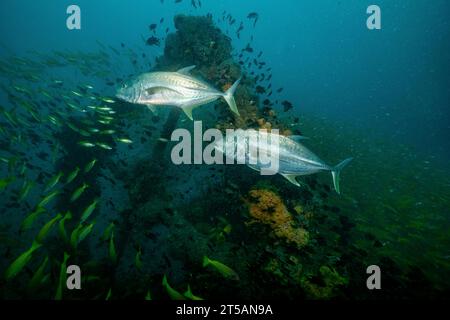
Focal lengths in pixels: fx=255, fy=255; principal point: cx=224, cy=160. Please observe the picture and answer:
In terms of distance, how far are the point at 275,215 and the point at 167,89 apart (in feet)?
11.0

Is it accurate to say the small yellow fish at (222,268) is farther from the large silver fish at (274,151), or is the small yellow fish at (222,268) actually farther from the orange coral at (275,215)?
the large silver fish at (274,151)

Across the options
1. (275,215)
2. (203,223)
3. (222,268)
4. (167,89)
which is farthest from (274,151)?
(203,223)

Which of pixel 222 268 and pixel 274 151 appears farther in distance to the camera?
pixel 274 151

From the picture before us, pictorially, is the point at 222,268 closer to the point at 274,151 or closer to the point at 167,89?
the point at 274,151

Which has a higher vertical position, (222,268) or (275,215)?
(275,215)

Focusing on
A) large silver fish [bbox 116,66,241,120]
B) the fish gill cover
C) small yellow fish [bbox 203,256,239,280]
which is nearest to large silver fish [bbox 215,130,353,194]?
the fish gill cover

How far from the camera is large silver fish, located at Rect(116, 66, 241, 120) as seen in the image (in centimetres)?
485

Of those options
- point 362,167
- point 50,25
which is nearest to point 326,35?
point 50,25

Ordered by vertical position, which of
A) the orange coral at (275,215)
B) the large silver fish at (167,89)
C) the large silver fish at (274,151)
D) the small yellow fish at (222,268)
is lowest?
the small yellow fish at (222,268)

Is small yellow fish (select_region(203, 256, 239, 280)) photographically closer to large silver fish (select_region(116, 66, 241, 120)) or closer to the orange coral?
the orange coral

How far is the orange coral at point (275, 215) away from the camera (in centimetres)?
519

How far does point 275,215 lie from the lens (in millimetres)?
5359

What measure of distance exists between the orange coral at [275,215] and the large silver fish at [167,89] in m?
2.17

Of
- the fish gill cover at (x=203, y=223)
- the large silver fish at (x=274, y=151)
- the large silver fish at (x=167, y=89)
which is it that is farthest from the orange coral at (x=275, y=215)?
the large silver fish at (x=167, y=89)
